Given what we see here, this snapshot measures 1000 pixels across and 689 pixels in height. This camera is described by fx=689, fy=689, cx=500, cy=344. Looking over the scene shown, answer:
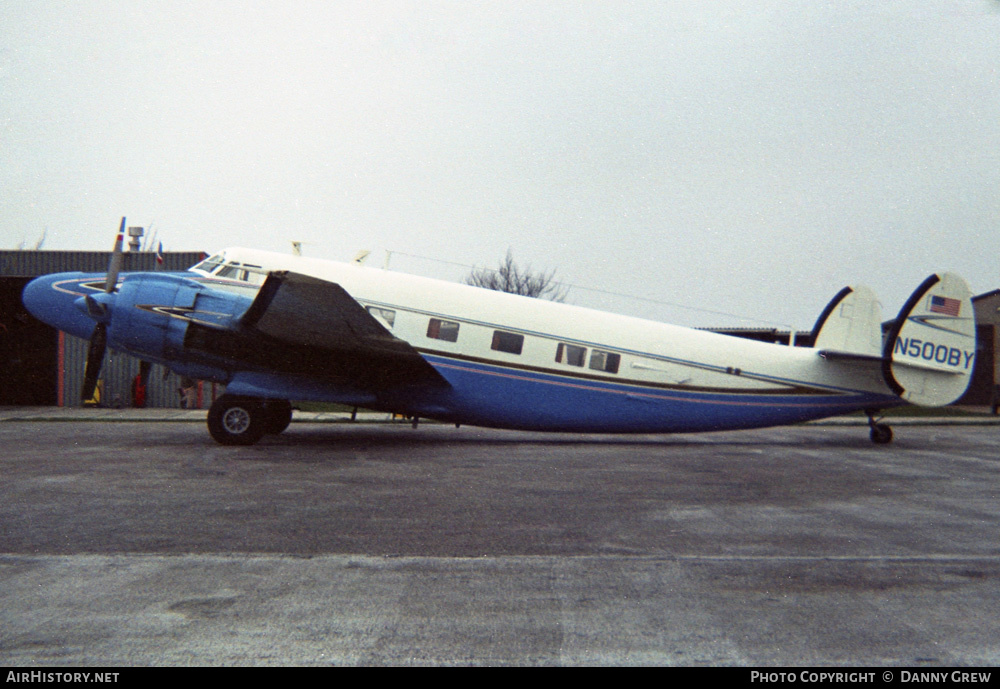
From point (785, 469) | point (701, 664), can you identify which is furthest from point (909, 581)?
point (785, 469)

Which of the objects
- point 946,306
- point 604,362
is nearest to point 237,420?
point 604,362

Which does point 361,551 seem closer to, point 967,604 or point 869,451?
point 967,604

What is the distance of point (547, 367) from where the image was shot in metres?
13.9

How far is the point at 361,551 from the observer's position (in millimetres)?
5883

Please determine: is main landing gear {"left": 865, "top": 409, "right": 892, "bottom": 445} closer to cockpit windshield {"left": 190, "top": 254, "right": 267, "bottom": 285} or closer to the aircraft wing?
the aircraft wing

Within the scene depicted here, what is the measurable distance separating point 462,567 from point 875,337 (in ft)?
40.3

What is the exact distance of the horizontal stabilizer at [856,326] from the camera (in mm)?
14438

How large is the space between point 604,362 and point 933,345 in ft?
22.5

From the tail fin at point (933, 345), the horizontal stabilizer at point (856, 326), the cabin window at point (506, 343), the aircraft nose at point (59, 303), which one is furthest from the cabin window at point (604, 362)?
the aircraft nose at point (59, 303)

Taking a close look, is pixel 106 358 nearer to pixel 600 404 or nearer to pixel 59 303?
pixel 59 303

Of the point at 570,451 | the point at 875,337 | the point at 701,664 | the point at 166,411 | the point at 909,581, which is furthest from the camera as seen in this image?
the point at 166,411

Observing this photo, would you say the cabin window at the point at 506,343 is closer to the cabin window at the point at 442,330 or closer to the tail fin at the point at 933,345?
the cabin window at the point at 442,330

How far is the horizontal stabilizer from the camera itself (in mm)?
14438

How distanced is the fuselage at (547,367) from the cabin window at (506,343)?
0.02m
